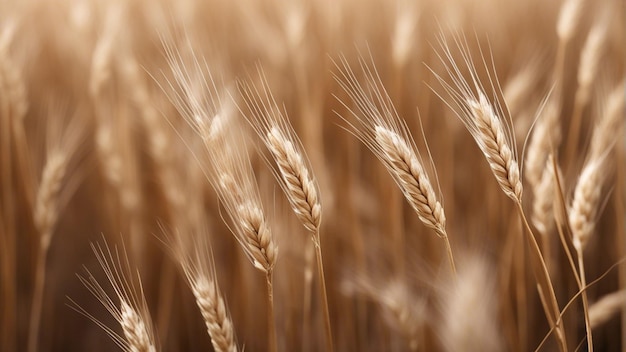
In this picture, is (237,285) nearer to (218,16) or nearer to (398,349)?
(398,349)

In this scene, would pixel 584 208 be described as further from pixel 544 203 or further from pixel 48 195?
pixel 48 195

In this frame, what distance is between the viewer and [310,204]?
0.57 m

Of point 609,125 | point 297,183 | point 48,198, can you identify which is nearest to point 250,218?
point 297,183

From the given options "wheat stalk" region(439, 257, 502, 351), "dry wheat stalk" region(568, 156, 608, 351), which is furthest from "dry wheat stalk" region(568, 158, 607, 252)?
"wheat stalk" region(439, 257, 502, 351)

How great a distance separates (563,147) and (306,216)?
1046 millimetres

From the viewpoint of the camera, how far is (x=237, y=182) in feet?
2.06

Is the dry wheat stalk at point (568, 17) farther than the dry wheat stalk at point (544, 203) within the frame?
Yes

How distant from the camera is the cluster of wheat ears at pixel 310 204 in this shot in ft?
2.28

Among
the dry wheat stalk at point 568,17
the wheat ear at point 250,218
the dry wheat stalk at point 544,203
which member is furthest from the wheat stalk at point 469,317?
the dry wheat stalk at point 568,17

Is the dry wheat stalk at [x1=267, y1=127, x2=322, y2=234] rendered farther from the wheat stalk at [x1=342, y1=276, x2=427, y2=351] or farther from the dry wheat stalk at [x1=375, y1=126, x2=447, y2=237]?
the wheat stalk at [x1=342, y1=276, x2=427, y2=351]

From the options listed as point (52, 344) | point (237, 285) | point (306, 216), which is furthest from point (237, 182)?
point (52, 344)

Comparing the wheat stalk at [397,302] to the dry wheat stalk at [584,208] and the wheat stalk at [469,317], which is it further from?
the dry wheat stalk at [584,208]

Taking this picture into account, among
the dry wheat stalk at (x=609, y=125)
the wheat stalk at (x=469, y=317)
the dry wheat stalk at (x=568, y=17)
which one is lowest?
the wheat stalk at (x=469, y=317)

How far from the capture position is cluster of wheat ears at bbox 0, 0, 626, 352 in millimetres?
694
